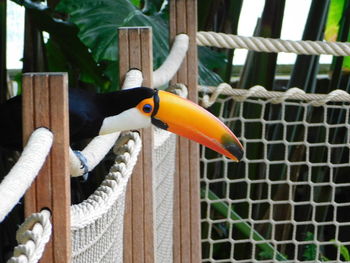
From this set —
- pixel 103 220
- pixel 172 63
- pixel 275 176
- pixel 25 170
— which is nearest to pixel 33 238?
pixel 25 170

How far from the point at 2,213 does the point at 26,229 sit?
8 cm

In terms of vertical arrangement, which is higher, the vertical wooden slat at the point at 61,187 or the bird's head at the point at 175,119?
the vertical wooden slat at the point at 61,187

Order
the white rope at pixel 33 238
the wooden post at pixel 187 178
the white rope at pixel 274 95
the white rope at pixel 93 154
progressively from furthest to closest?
the white rope at pixel 274 95
the wooden post at pixel 187 178
the white rope at pixel 93 154
the white rope at pixel 33 238

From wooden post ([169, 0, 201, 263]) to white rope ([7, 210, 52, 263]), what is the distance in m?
0.96

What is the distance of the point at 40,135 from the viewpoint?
29.3 inches

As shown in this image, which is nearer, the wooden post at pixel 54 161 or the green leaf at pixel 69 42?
the wooden post at pixel 54 161

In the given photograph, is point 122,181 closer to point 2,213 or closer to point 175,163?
point 2,213

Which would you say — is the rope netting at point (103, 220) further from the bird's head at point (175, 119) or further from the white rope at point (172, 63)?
the white rope at point (172, 63)

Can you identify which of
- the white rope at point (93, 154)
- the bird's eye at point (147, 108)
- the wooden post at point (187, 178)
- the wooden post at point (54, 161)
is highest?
the wooden post at point (54, 161)

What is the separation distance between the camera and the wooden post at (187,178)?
1.69 meters

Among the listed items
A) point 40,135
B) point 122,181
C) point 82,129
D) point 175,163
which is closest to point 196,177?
point 175,163

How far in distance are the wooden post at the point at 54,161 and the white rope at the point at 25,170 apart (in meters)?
0.01

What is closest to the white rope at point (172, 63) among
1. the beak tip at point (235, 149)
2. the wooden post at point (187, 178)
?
the wooden post at point (187, 178)

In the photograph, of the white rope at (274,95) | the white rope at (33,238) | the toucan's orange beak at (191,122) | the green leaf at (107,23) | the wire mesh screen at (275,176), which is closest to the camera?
the white rope at (33,238)
